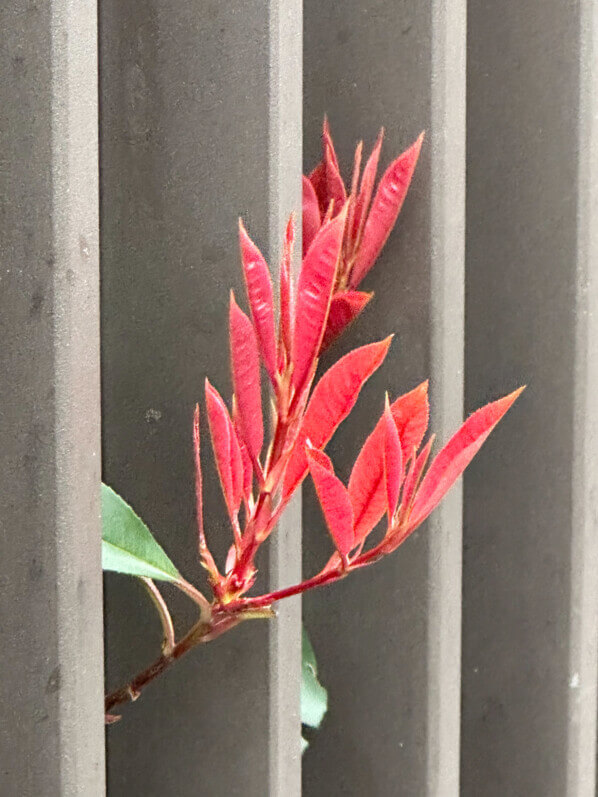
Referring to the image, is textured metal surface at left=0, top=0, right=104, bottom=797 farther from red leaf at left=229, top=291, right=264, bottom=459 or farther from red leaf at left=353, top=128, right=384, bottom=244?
red leaf at left=353, top=128, right=384, bottom=244

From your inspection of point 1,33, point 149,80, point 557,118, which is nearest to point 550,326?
point 557,118

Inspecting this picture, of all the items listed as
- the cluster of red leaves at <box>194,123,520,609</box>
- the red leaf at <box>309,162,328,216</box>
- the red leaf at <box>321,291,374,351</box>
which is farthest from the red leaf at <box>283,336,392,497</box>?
the red leaf at <box>309,162,328,216</box>

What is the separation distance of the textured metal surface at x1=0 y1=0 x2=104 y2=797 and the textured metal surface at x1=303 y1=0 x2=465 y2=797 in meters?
0.26

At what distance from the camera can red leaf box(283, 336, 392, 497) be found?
46cm

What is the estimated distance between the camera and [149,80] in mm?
583

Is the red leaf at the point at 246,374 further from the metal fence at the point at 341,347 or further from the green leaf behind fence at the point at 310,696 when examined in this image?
the green leaf behind fence at the point at 310,696

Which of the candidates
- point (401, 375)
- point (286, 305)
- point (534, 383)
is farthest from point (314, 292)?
point (534, 383)

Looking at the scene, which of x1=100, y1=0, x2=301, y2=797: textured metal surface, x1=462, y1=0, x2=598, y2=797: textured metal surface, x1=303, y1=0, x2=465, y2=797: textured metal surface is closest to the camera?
x1=100, y1=0, x2=301, y2=797: textured metal surface

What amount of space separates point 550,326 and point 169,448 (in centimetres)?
37

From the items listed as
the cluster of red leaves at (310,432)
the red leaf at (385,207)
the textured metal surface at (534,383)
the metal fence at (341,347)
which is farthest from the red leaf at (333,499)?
the textured metal surface at (534,383)

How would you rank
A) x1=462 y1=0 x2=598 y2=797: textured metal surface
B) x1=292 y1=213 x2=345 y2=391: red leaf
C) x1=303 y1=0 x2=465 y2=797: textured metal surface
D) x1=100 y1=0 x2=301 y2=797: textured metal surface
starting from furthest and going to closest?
x1=462 y1=0 x2=598 y2=797: textured metal surface, x1=303 y1=0 x2=465 y2=797: textured metal surface, x1=100 y1=0 x2=301 y2=797: textured metal surface, x1=292 y1=213 x2=345 y2=391: red leaf

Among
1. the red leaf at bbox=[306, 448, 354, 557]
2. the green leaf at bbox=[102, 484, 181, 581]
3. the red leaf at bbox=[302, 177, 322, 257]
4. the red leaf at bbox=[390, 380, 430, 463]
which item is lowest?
the green leaf at bbox=[102, 484, 181, 581]

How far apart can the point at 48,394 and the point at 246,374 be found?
0.31ft

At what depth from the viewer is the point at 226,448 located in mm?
479
